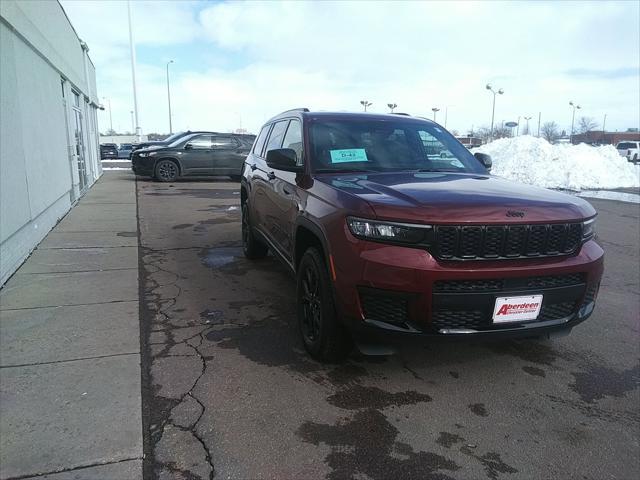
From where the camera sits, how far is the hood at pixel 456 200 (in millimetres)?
2908

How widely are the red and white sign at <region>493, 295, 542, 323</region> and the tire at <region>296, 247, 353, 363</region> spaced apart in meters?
1.03

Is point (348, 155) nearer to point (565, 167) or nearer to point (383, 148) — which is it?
point (383, 148)

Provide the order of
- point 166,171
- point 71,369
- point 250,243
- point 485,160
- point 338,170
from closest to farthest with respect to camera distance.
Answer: point 71,369, point 338,170, point 485,160, point 250,243, point 166,171

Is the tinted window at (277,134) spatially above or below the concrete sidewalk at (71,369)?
above

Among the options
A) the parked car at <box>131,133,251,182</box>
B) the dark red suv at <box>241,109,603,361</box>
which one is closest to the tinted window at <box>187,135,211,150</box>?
the parked car at <box>131,133,251,182</box>

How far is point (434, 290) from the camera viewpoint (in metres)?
2.86

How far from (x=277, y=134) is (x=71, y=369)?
326 centimetres

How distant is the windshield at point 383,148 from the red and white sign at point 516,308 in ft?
5.21

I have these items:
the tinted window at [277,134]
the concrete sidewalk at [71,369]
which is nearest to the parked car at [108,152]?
the concrete sidewalk at [71,369]

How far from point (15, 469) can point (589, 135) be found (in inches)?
3281

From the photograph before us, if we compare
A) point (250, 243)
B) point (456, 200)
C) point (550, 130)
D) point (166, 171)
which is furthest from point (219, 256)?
point (550, 130)

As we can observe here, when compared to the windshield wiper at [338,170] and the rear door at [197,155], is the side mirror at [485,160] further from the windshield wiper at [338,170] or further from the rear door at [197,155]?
the rear door at [197,155]

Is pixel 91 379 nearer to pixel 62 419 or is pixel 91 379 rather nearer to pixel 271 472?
pixel 62 419

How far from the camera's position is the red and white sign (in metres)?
2.96
